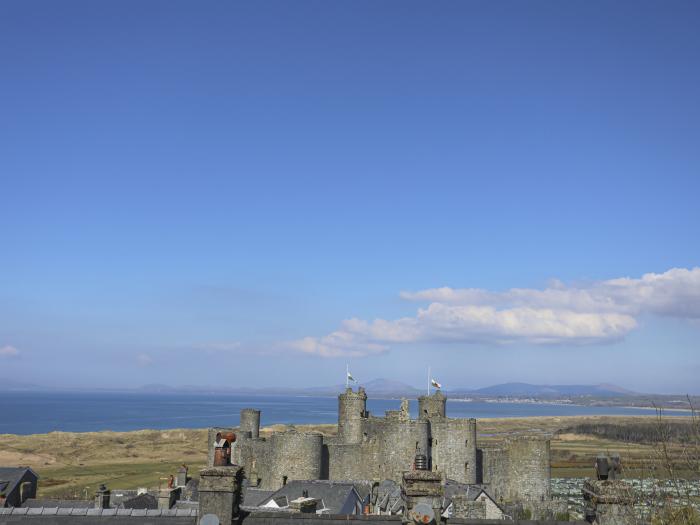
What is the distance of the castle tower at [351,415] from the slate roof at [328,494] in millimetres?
9199

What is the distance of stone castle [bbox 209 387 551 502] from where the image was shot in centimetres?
4031

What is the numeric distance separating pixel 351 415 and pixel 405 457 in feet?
15.5

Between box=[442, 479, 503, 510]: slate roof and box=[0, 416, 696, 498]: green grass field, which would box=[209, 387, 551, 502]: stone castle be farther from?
box=[0, 416, 696, 498]: green grass field

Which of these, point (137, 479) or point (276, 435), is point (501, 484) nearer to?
point (276, 435)

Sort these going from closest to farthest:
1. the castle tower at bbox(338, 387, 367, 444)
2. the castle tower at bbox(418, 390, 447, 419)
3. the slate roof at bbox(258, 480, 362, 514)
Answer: the slate roof at bbox(258, 480, 362, 514) < the castle tower at bbox(338, 387, 367, 444) < the castle tower at bbox(418, 390, 447, 419)

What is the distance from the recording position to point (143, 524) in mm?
15477

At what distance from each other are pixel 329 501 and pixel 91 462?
69521 mm

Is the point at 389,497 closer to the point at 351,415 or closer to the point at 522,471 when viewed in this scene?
the point at 351,415

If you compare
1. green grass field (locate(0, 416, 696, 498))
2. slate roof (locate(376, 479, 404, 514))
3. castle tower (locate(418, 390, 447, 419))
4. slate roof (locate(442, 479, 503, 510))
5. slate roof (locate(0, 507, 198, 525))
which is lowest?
green grass field (locate(0, 416, 696, 498))

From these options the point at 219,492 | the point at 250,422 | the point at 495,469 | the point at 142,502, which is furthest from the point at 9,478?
the point at 495,469

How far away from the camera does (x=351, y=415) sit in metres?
43.0

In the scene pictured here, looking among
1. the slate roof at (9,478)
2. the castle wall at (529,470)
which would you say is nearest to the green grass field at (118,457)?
the castle wall at (529,470)

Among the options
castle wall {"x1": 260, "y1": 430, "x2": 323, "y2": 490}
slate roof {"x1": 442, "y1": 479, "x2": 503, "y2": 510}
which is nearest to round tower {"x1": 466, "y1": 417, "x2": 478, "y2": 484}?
slate roof {"x1": 442, "y1": 479, "x2": 503, "y2": 510}

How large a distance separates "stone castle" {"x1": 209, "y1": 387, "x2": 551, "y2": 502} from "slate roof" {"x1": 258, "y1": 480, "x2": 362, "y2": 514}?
7312 mm
